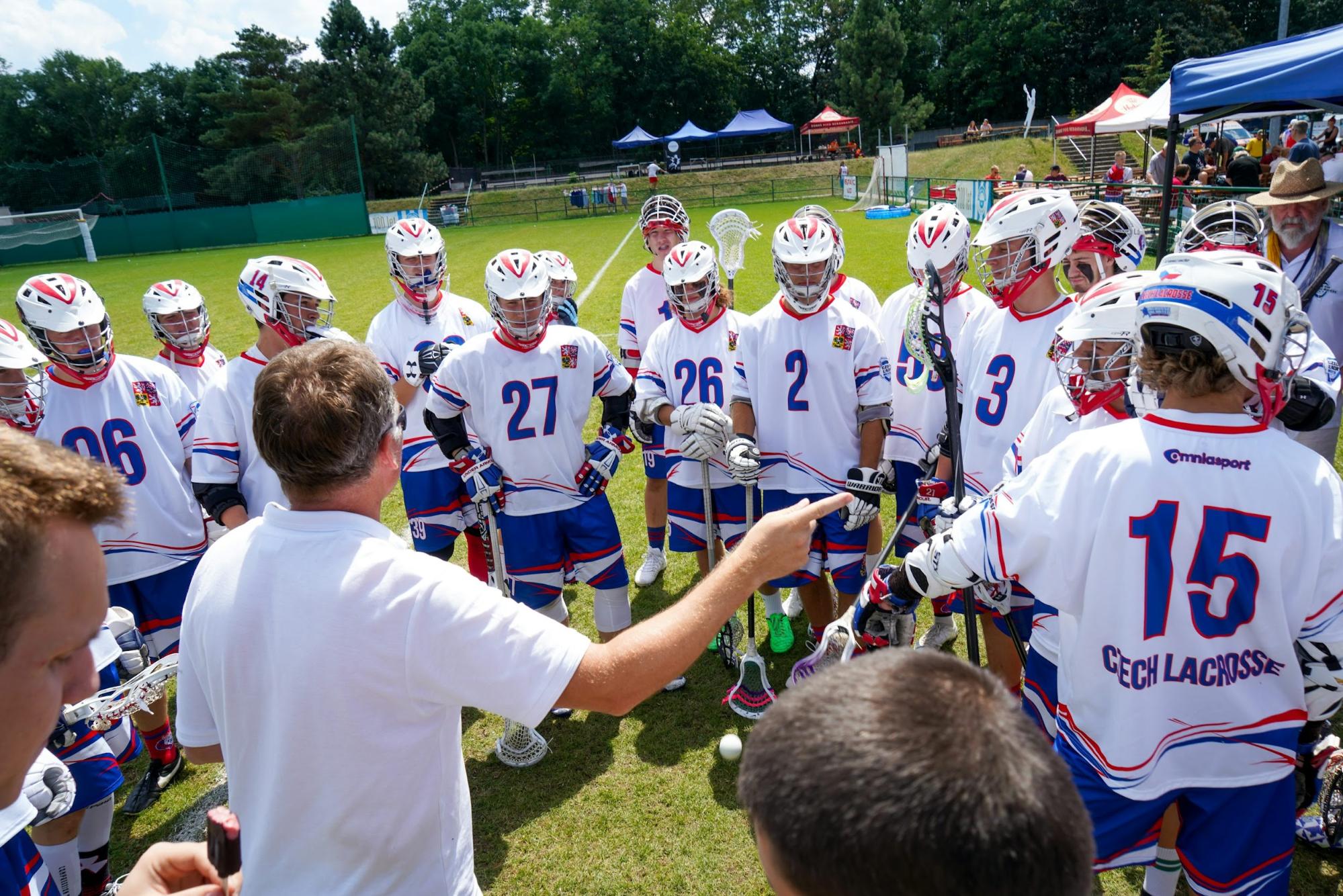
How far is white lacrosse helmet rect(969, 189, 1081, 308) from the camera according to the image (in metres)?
4.64

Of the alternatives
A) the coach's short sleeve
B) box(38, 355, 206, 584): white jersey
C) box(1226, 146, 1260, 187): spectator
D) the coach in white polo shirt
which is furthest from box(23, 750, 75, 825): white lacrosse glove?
box(1226, 146, 1260, 187): spectator

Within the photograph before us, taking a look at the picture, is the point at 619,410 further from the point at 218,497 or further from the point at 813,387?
the point at 218,497

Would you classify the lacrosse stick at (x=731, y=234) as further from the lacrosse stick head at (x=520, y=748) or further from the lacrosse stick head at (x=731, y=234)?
the lacrosse stick head at (x=520, y=748)

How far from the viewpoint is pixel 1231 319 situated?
2502 mm

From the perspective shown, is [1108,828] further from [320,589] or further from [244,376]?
[244,376]

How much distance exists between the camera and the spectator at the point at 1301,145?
14754mm

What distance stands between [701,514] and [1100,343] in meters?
3.35

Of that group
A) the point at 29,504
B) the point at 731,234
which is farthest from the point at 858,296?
the point at 29,504

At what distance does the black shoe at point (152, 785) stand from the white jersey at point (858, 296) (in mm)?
5344

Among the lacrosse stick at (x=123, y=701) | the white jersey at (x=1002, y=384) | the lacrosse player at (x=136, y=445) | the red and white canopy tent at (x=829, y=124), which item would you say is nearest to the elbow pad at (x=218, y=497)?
the lacrosse player at (x=136, y=445)

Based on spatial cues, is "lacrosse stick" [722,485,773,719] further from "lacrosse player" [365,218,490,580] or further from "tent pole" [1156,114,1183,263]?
"tent pole" [1156,114,1183,263]

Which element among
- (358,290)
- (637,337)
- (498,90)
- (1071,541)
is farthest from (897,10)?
(1071,541)

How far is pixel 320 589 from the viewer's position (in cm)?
215

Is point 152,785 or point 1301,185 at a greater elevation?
point 1301,185
